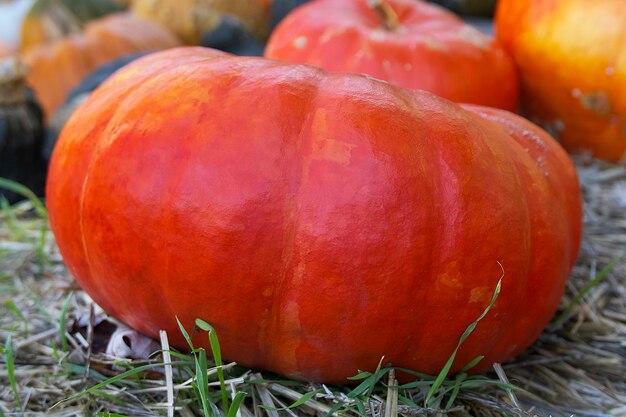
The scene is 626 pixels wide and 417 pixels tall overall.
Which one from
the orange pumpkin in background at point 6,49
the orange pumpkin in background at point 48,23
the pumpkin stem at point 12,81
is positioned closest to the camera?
the pumpkin stem at point 12,81

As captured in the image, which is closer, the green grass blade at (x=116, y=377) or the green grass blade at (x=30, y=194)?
the green grass blade at (x=116, y=377)

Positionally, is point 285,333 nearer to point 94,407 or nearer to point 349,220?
point 349,220

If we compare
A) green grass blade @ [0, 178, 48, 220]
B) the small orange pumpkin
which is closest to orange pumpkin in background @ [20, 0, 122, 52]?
the small orange pumpkin

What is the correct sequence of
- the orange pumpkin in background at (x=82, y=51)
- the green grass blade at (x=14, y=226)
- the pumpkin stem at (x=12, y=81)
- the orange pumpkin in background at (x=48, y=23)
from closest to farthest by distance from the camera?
the green grass blade at (x=14, y=226) → the pumpkin stem at (x=12, y=81) → the orange pumpkin in background at (x=82, y=51) → the orange pumpkin in background at (x=48, y=23)

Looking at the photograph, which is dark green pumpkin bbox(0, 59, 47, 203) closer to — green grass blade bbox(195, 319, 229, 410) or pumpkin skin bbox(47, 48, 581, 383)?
pumpkin skin bbox(47, 48, 581, 383)

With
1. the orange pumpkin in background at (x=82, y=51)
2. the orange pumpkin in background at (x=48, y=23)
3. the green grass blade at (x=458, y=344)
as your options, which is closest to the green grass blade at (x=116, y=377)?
the green grass blade at (x=458, y=344)

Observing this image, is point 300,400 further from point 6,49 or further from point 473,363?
point 6,49

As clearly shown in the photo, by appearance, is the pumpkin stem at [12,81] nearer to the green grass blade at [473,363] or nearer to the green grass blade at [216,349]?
the green grass blade at [216,349]
